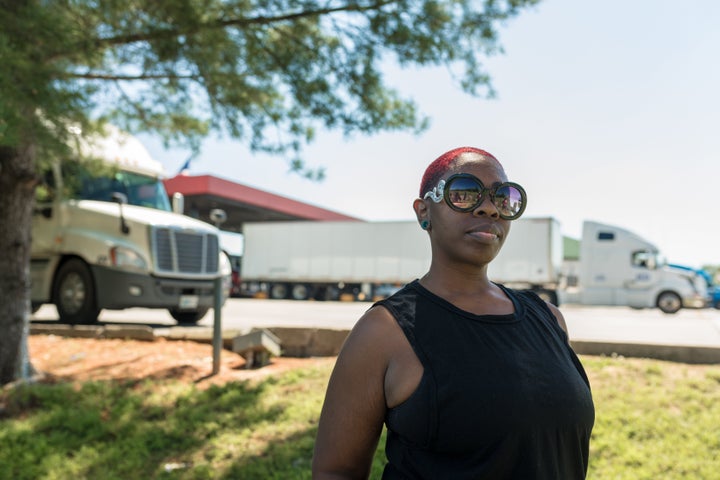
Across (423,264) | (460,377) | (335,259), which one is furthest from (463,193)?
(335,259)

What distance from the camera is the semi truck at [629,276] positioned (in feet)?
72.3

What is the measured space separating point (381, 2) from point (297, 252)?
23.2 meters

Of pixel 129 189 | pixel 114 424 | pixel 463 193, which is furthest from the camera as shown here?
pixel 129 189

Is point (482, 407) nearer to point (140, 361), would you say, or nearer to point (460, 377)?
point (460, 377)

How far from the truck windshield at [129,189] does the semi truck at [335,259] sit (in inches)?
589

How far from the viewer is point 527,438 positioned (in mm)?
1620

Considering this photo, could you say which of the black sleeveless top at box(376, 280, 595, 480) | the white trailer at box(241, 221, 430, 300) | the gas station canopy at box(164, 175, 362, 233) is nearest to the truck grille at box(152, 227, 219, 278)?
the black sleeveless top at box(376, 280, 595, 480)

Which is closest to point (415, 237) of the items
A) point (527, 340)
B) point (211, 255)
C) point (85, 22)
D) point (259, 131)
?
point (211, 255)

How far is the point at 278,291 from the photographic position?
30141mm

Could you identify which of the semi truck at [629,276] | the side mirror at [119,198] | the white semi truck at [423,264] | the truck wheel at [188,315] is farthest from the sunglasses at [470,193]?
the semi truck at [629,276]

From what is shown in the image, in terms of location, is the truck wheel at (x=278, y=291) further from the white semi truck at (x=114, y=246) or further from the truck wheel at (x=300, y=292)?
the white semi truck at (x=114, y=246)

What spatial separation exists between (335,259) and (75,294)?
727 inches

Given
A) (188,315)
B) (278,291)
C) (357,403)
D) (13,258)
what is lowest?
(278,291)

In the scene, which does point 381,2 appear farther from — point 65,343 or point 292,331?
point 65,343
